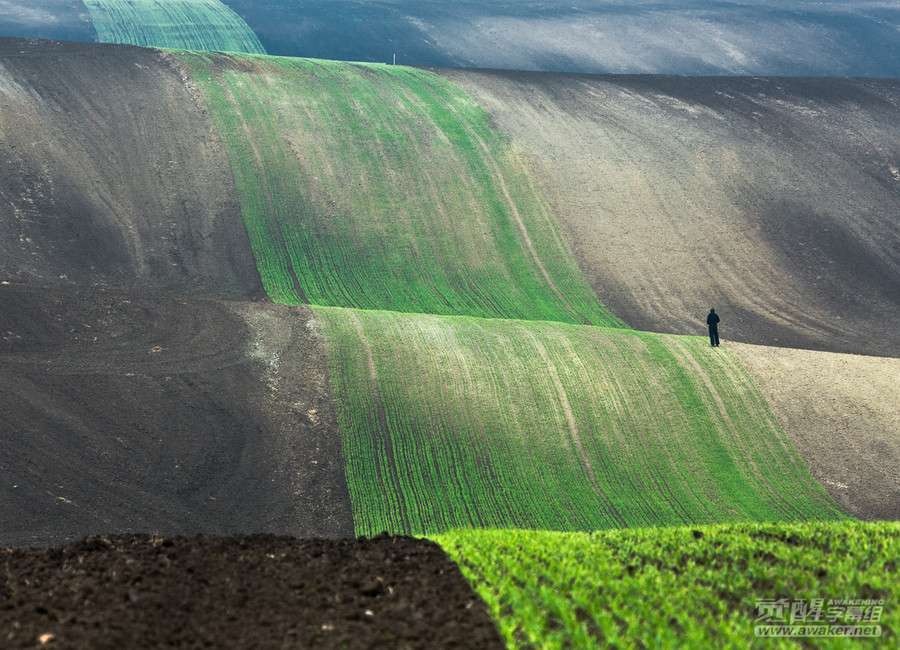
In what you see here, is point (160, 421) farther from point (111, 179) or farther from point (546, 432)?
point (111, 179)

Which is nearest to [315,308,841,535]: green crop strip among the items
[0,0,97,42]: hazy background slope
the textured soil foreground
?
the textured soil foreground

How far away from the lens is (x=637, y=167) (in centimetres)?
5022

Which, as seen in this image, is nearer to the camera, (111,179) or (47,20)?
(111,179)

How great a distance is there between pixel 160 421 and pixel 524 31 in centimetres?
5150

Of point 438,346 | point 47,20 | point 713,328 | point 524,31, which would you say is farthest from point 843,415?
point 47,20

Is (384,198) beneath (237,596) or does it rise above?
beneath

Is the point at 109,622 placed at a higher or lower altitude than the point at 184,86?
higher

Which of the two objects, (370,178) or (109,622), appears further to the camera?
(370,178)

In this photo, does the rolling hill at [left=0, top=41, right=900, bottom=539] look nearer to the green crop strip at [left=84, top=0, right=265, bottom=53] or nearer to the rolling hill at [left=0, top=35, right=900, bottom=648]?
the rolling hill at [left=0, top=35, right=900, bottom=648]

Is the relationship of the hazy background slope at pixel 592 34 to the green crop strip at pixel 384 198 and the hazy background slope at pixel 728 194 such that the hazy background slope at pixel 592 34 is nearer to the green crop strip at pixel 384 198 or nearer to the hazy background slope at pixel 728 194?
the hazy background slope at pixel 728 194

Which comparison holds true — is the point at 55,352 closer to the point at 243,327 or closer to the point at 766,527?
the point at 243,327

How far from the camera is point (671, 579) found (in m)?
14.9

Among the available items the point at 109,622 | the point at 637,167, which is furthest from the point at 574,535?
the point at 637,167

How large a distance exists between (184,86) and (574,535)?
38794 millimetres
